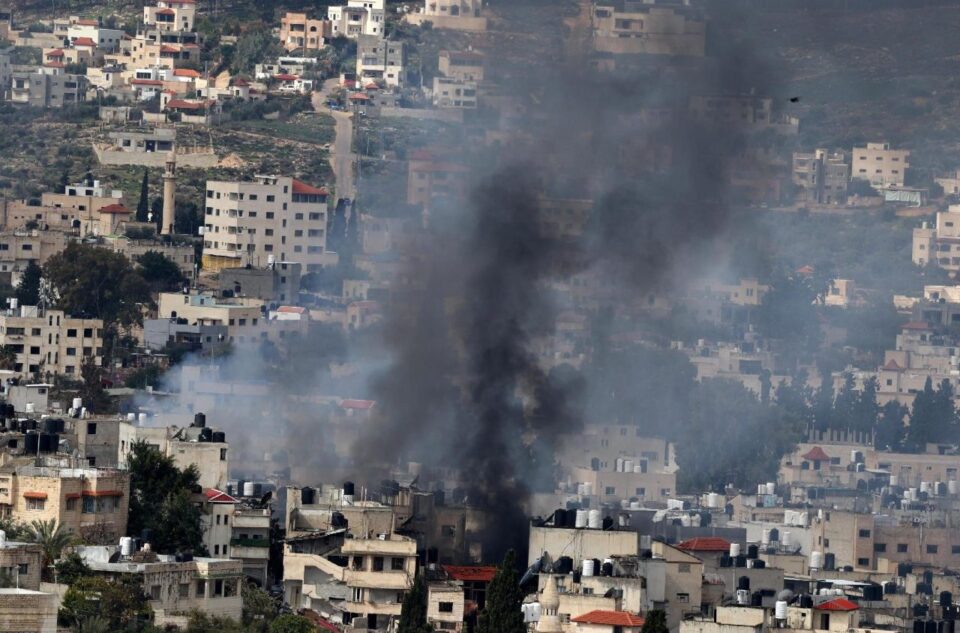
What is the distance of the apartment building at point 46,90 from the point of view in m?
126

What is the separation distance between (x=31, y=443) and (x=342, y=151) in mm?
65972

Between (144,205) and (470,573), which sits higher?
(144,205)

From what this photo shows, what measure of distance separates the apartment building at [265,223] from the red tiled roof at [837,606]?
51.0 metres

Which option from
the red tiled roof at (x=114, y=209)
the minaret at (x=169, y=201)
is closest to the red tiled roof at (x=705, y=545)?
the red tiled roof at (x=114, y=209)

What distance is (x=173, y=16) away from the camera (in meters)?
142

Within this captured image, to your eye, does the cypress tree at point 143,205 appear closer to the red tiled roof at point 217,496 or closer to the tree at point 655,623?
the red tiled roof at point 217,496

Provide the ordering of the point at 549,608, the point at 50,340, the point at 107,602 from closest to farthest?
the point at 107,602
the point at 549,608
the point at 50,340

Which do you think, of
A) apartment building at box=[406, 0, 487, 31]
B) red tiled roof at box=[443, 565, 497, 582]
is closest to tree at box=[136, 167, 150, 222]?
apartment building at box=[406, 0, 487, 31]

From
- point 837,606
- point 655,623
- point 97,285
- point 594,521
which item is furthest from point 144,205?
point 655,623

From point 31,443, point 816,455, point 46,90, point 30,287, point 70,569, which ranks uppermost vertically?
point 46,90

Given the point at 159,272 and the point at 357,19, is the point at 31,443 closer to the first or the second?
the point at 159,272

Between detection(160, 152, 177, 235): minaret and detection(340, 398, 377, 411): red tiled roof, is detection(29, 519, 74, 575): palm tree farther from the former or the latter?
detection(160, 152, 177, 235): minaret

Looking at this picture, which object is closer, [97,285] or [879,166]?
[97,285]

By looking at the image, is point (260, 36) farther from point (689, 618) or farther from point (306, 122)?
point (689, 618)
